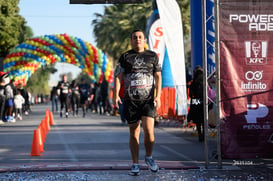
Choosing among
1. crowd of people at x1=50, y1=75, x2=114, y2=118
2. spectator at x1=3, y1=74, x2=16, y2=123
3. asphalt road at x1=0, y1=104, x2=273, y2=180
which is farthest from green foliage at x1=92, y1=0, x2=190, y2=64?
asphalt road at x1=0, y1=104, x2=273, y2=180

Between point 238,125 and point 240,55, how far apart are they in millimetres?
1003

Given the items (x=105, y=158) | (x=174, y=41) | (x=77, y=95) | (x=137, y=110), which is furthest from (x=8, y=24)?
(x=137, y=110)

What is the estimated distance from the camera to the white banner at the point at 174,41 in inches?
711

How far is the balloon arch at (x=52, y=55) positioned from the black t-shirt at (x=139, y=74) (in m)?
31.8

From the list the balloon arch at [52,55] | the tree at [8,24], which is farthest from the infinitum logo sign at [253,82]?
the tree at [8,24]

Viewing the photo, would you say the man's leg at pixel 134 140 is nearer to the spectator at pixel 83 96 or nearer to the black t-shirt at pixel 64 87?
the black t-shirt at pixel 64 87

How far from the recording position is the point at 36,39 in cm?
4056

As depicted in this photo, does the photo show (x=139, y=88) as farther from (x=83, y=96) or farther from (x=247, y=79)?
(x=83, y=96)

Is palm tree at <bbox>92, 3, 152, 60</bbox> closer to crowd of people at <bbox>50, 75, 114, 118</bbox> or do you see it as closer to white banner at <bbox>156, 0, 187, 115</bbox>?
crowd of people at <bbox>50, 75, 114, 118</bbox>

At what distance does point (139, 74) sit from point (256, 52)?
1.78 m

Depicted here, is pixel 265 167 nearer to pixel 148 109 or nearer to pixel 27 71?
pixel 148 109

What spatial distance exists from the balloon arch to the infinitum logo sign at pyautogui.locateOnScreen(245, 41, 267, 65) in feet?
104

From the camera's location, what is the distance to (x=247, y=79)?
29.5 feet

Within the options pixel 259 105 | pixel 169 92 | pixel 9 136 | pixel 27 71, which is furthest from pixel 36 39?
pixel 259 105
